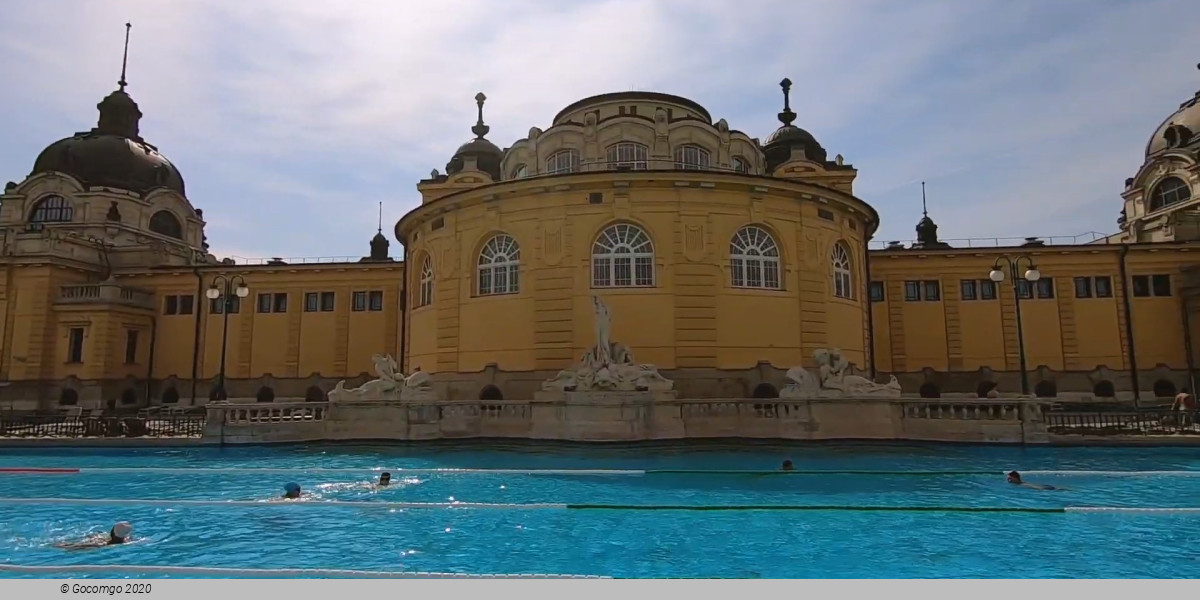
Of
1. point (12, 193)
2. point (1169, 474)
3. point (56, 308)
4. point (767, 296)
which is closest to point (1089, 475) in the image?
point (1169, 474)

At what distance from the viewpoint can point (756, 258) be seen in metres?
24.9

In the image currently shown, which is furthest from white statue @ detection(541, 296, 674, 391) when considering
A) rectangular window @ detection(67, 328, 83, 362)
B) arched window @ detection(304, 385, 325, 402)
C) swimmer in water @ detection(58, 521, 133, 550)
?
rectangular window @ detection(67, 328, 83, 362)

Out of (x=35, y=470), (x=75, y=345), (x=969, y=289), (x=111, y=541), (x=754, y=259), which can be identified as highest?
(x=969, y=289)

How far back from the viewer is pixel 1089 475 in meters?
15.1

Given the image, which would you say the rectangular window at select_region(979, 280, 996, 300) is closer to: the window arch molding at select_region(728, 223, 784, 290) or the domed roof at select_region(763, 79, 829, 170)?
the domed roof at select_region(763, 79, 829, 170)

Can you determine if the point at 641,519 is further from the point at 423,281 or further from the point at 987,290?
the point at 987,290

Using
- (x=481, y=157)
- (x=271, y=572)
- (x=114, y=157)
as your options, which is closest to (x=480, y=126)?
(x=481, y=157)

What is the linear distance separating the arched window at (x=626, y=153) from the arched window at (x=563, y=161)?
1.53 m

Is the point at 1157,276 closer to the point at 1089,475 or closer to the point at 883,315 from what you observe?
the point at 883,315

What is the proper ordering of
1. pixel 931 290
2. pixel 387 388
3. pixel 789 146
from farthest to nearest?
pixel 789 146 < pixel 931 290 < pixel 387 388

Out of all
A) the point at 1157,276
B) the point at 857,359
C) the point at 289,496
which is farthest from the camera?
the point at 1157,276

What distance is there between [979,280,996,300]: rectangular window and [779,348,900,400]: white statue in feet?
65.4

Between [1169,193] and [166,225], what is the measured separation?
67.7 meters
